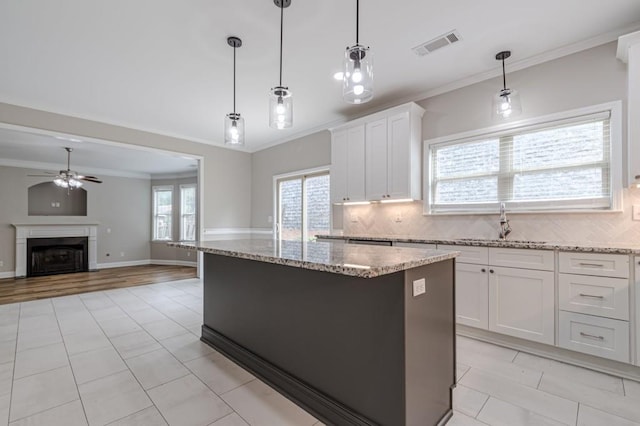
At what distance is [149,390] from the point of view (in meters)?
2.04

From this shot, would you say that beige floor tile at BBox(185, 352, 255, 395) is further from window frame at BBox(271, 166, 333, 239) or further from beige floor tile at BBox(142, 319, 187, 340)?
window frame at BBox(271, 166, 333, 239)

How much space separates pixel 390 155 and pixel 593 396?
2.76 m

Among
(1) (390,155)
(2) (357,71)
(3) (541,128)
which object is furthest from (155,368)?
(3) (541,128)

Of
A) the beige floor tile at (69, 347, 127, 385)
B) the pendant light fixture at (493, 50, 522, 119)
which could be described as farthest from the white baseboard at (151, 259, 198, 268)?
the pendant light fixture at (493, 50, 522, 119)

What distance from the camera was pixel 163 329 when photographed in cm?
322

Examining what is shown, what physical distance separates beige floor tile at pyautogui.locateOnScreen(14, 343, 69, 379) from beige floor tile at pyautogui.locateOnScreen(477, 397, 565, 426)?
123 inches

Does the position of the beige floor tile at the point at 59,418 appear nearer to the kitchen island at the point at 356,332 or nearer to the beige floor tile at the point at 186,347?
the beige floor tile at the point at 186,347

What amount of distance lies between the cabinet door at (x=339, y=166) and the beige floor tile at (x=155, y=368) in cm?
278

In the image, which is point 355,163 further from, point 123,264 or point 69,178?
point 123,264

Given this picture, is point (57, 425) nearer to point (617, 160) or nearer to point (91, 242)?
point (617, 160)

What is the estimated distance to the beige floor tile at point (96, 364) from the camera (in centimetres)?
225

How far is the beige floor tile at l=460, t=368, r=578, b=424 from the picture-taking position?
70.2 inches

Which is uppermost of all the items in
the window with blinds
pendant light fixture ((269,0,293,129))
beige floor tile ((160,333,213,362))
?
pendant light fixture ((269,0,293,129))

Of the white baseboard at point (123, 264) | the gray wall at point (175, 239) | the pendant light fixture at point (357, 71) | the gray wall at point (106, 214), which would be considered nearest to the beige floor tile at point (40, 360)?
the pendant light fixture at point (357, 71)
